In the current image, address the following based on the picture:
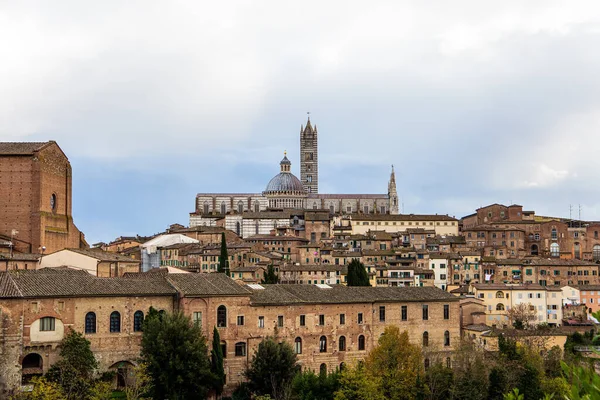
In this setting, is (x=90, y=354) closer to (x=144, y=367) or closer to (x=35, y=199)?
(x=144, y=367)

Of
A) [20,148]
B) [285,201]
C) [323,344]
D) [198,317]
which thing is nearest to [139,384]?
[198,317]

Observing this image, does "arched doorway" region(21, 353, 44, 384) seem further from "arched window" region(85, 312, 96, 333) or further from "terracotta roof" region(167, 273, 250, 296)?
"terracotta roof" region(167, 273, 250, 296)

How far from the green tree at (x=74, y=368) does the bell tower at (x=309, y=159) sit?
10036cm

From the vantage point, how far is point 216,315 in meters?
34.0

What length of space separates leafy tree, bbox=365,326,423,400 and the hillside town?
2980 mm

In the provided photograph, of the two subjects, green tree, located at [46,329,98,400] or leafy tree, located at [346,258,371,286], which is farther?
leafy tree, located at [346,258,371,286]

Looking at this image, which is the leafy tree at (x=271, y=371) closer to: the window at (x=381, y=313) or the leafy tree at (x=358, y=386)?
the leafy tree at (x=358, y=386)

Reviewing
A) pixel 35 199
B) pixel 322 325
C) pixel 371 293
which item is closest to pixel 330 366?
pixel 322 325

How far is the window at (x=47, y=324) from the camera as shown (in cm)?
3048

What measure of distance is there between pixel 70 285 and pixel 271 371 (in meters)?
8.15

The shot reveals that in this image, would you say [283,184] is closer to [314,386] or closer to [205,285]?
[205,285]

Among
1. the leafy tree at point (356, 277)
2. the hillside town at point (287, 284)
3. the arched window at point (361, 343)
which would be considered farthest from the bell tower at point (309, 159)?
the arched window at point (361, 343)

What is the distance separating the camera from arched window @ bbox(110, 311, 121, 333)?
105ft

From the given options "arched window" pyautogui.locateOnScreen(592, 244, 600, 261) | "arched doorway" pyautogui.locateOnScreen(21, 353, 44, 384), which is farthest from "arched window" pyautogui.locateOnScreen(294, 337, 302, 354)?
"arched window" pyautogui.locateOnScreen(592, 244, 600, 261)
